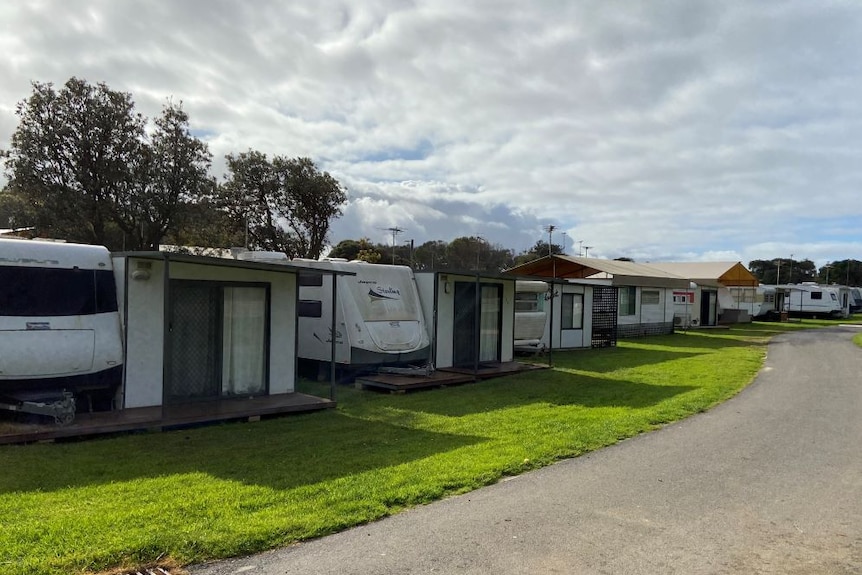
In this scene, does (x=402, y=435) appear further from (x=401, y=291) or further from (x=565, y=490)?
(x=401, y=291)

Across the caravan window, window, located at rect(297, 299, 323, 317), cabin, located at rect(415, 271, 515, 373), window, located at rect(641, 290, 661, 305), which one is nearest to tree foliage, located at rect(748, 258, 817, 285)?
window, located at rect(641, 290, 661, 305)

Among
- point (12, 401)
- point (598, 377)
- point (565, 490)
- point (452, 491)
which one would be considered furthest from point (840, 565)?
point (598, 377)

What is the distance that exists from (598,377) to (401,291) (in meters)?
4.85

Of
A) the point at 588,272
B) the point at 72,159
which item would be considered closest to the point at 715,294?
the point at 588,272

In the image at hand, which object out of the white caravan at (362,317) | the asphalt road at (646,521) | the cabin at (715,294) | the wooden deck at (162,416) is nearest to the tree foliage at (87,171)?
the white caravan at (362,317)

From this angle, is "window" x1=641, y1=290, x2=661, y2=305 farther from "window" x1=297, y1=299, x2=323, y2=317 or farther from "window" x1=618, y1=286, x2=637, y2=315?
"window" x1=297, y1=299, x2=323, y2=317

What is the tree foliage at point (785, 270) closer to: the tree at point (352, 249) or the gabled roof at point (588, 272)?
the tree at point (352, 249)

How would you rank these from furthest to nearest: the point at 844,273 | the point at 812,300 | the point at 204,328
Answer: the point at 844,273 → the point at 812,300 → the point at 204,328

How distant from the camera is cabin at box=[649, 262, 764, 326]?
33.2 meters

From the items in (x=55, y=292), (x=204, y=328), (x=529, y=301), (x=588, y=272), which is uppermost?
(x=588, y=272)

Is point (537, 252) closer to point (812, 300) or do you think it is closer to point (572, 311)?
point (812, 300)

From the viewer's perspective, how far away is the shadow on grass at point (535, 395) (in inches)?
412

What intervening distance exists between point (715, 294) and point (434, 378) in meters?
29.2

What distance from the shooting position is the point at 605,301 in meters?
22.9
